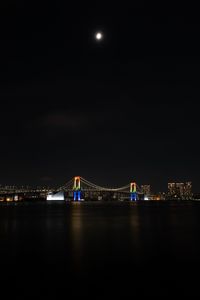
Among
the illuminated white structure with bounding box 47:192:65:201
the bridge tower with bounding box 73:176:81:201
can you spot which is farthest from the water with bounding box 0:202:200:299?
the illuminated white structure with bounding box 47:192:65:201

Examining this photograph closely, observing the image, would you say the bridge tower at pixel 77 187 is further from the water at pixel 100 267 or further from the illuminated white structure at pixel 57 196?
the water at pixel 100 267

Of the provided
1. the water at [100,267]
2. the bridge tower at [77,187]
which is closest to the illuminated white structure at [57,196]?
the bridge tower at [77,187]

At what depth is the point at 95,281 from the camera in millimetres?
→ 8977

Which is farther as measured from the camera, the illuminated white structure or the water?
the illuminated white structure

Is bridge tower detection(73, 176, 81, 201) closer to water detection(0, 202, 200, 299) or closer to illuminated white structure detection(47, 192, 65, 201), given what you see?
illuminated white structure detection(47, 192, 65, 201)

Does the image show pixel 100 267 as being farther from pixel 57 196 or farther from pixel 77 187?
pixel 57 196

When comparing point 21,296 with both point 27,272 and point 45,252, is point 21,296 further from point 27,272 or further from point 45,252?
point 45,252

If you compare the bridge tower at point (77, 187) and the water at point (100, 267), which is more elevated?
the bridge tower at point (77, 187)

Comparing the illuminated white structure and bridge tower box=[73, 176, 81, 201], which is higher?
bridge tower box=[73, 176, 81, 201]

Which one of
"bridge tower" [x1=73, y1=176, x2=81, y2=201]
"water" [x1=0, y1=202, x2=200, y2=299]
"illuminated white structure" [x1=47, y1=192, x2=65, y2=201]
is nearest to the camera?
"water" [x1=0, y1=202, x2=200, y2=299]

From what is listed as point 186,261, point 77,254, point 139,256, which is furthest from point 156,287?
point 77,254

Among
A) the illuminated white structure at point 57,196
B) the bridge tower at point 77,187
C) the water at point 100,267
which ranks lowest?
the water at point 100,267

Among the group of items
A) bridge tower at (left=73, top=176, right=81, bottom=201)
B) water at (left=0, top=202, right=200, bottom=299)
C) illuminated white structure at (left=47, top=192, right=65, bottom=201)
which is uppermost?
bridge tower at (left=73, top=176, right=81, bottom=201)

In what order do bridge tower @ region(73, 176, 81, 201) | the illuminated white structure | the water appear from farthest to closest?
the illuminated white structure < bridge tower @ region(73, 176, 81, 201) < the water
